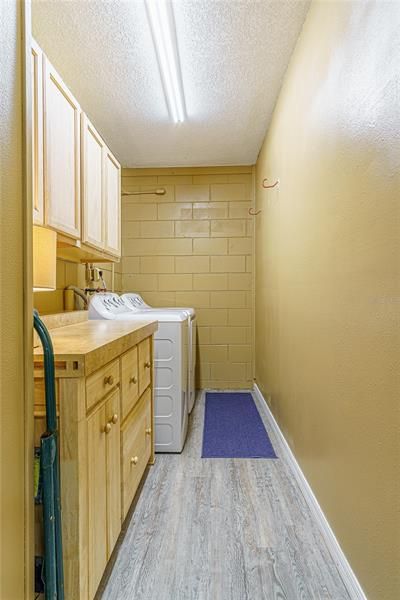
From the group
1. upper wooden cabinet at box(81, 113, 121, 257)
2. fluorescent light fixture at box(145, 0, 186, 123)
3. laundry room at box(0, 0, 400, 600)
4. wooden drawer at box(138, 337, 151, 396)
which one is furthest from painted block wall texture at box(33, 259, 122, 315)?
fluorescent light fixture at box(145, 0, 186, 123)

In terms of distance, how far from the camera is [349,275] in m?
1.30

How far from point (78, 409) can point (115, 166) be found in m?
2.04

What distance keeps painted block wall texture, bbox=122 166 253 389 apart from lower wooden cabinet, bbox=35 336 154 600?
2.51 meters

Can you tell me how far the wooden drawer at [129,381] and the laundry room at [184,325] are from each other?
2cm

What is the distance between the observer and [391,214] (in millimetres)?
1000

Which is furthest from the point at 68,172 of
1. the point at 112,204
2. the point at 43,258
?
the point at 112,204

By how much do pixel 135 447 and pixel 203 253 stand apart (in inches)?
106

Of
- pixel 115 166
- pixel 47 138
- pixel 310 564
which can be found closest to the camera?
pixel 310 564

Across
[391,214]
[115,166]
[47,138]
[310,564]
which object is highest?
[115,166]

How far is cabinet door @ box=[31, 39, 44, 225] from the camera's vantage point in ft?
4.72

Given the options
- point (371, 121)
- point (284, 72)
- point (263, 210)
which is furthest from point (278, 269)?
point (371, 121)

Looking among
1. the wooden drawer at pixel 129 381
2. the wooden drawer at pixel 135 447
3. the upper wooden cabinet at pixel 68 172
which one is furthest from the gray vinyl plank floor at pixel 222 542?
the upper wooden cabinet at pixel 68 172

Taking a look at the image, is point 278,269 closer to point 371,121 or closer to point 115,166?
point 115,166

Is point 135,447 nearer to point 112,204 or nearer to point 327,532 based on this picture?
point 327,532
